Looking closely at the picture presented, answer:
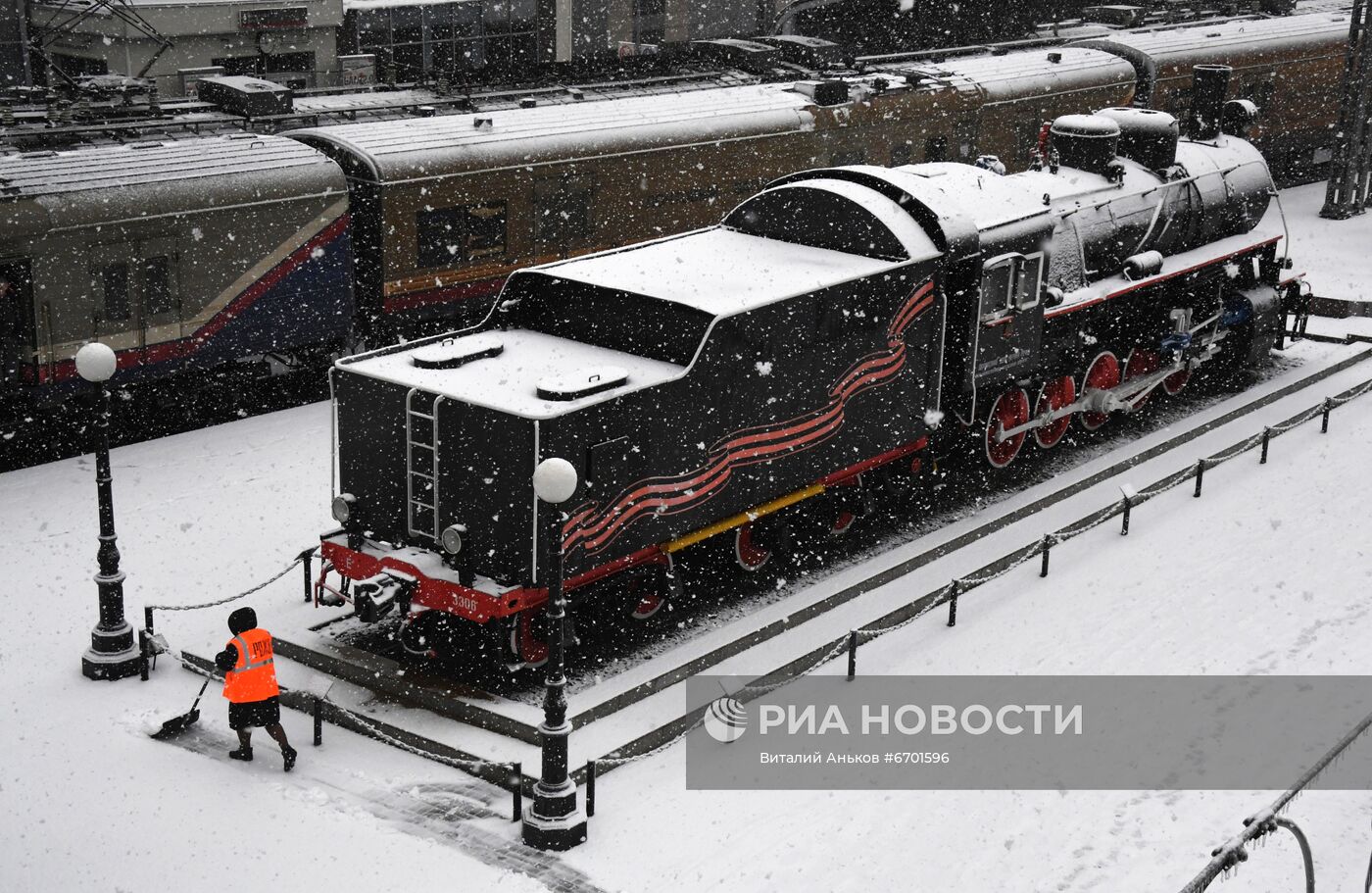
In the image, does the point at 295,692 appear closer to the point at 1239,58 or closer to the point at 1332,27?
the point at 1239,58

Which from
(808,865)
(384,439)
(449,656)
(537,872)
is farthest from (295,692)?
(808,865)

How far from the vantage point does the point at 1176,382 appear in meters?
20.7

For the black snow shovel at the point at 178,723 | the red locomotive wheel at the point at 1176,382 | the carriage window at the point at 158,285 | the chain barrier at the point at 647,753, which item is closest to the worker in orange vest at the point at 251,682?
the black snow shovel at the point at 178,723

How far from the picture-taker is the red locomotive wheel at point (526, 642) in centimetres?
Result: 1258

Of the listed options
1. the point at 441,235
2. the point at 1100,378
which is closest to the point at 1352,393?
the point at 1100,378

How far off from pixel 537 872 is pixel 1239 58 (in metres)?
27.5

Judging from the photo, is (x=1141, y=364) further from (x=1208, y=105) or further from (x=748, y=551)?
(x=748, y=551)

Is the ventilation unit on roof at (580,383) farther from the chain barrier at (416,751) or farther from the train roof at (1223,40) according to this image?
the train roof at (1223,40)

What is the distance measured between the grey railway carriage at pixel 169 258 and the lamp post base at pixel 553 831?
9392 mm

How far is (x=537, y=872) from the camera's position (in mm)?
9922

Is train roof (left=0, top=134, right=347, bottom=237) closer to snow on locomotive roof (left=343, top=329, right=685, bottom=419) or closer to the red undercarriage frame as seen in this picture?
snow on locomotive roof (left=343, top=329, right=685, bottom=419)

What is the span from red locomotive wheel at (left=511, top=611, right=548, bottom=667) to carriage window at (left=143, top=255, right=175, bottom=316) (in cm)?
755

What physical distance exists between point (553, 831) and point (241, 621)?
278cm

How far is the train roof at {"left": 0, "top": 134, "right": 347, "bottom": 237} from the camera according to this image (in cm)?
1633
